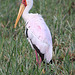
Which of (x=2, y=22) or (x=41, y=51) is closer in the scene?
(x=41, y=51)

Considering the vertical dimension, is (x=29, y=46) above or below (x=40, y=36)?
below

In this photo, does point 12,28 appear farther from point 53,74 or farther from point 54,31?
point 53,74

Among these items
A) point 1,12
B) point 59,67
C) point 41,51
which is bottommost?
point 59,67

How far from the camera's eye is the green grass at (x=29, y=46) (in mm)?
3586

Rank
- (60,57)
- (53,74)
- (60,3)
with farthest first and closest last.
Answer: (60,3), (60,57), (53,74)

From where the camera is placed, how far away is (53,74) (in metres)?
3.72

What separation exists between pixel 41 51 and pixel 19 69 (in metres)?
0.55

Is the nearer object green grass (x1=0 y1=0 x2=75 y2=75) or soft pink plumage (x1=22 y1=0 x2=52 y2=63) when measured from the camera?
green grass (x1=0 y1=0 x2=75 y2=75)

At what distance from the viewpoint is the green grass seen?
3.59 metres

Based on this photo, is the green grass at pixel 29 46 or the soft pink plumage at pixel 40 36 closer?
the green grass at pixel 29 46

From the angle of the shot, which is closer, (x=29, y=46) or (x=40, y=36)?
(x=40, y=36)

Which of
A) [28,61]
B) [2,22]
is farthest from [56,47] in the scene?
[2,22]

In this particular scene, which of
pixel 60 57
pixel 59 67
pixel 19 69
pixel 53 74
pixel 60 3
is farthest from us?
pixel 60 3

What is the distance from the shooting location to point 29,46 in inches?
170
